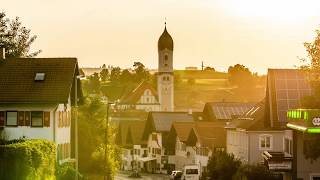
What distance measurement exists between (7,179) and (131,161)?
116354mm

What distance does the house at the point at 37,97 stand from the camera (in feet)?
220

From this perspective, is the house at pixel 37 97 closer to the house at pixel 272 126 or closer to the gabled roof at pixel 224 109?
the house at pixel 272 126

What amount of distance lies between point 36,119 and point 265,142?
1011 inches

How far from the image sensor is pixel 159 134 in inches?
6171

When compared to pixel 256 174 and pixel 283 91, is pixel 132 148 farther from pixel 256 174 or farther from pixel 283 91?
pixel 283 91

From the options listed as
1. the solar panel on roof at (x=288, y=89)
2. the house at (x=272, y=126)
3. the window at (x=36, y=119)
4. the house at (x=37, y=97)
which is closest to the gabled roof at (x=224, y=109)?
the house at (x=272, y=126)

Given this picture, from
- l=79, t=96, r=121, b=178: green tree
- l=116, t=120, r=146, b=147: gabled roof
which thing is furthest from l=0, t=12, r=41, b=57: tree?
l=116, t=120, r=146, b=147: gabled roof

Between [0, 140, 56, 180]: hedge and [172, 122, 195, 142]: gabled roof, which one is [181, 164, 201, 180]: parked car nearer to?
[172, 122, 195, 142]: gabled roof

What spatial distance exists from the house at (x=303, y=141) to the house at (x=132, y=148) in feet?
309

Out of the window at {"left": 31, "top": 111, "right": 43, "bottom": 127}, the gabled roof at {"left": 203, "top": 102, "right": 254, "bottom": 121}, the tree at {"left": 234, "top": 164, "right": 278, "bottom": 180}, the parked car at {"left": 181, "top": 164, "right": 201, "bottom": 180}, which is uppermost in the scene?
the gabled roof at {"left": 203, "top": 102, "right": 254, "bottom": 121}

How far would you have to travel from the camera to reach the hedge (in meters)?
52.8

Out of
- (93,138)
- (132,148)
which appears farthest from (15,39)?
(132,148)

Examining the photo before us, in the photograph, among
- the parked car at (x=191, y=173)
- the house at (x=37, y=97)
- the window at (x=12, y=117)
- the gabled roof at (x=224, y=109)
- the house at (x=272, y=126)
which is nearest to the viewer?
the house at (x=37, y=97)

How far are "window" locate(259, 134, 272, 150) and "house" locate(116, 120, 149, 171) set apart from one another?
71940mm
